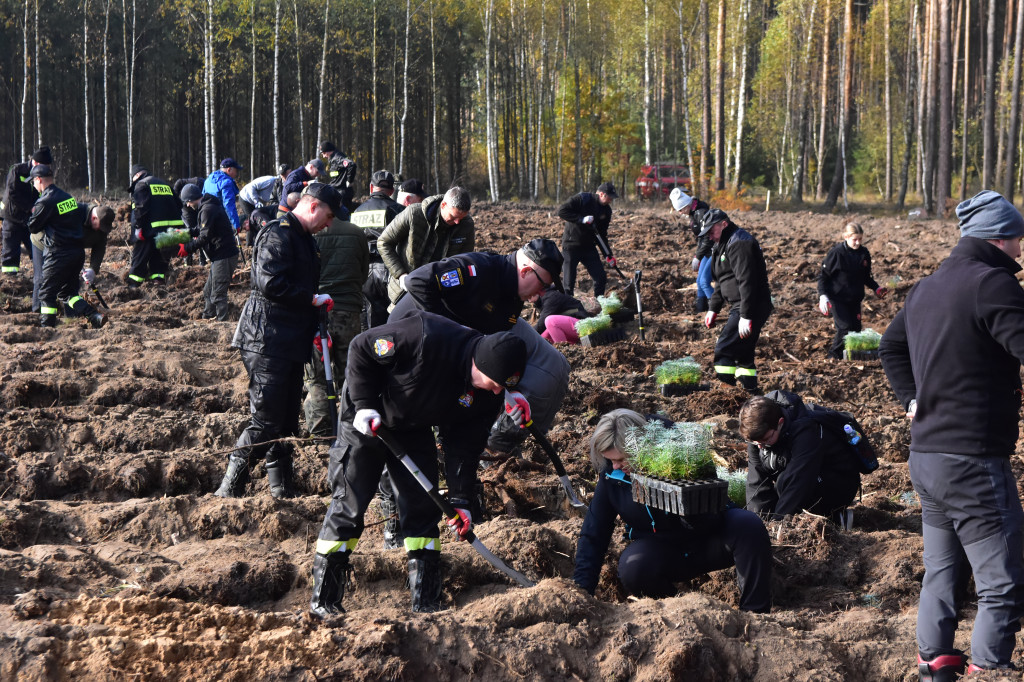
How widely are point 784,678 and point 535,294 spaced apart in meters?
2.48

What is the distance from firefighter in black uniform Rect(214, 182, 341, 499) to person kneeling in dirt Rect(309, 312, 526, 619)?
4.87 ft

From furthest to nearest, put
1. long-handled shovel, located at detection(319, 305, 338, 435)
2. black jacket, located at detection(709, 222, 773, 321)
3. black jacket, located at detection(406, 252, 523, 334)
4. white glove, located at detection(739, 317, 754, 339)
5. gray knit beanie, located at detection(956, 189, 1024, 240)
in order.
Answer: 1. white glove, located at detection(739, 317, 754, 339)
2. black jacket, located at detection(709, 222, 773, 321)
3. long-handled shovel, located at detection(319, 305, 338, 435)
4. black jacket, located at detection(406, 252, 523, 334)
5. gray knit beanie, located at detection(956, 189, 1024, 240)

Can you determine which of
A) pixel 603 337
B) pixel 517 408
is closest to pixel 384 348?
pixel 517 408

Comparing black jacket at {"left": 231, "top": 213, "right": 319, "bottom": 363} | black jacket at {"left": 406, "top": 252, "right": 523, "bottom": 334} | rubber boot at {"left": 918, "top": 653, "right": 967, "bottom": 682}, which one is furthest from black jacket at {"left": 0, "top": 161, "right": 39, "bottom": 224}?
rubber boot at {"left": 918, "top": 653, "right": 967, "bottom": 682}

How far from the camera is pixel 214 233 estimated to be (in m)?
A: 11.4

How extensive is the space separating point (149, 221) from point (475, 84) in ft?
109

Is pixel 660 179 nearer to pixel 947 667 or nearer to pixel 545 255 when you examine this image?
pixel 545 255

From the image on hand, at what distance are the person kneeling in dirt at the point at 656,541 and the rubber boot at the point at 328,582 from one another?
3.58 feet

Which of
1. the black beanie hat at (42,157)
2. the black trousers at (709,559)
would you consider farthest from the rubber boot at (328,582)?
the black beanie hat at (42,157)

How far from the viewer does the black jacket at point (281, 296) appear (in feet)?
19.1

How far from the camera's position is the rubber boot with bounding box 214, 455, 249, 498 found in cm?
610

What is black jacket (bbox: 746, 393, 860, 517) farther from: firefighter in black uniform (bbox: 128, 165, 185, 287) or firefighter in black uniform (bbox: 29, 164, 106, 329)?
firefighter in black uniform (bbox: 128, 165, 185, 287)

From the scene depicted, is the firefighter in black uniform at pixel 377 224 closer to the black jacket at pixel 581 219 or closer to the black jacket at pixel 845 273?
the black jacket at pixel 581 219

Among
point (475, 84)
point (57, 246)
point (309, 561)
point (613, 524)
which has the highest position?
point (475, 84)
